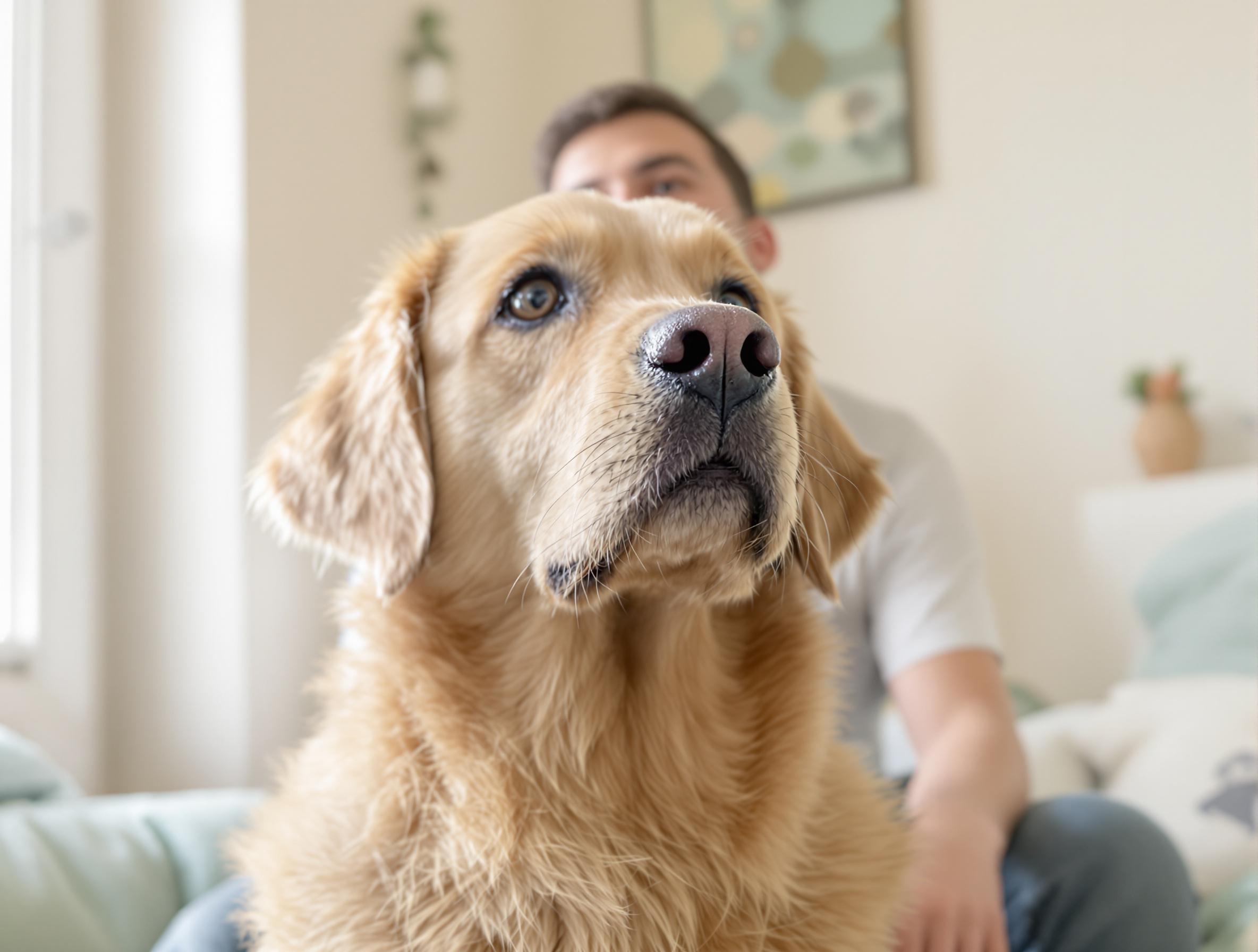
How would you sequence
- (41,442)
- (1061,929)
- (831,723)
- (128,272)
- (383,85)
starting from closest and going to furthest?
(831,723) < (1061,929) < (41,442) < (128,272) < (383,85)

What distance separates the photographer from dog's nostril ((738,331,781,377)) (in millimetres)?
918

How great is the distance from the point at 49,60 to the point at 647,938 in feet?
8.25

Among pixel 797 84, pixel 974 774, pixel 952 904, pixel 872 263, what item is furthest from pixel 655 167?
pixel 797 84

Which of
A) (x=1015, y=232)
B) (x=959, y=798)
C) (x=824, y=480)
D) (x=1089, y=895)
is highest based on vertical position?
(x=1015, y=232)

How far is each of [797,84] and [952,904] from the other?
10.1ft

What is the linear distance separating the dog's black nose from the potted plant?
2.52 metres

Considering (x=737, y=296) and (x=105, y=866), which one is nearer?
(x=737, y=296)

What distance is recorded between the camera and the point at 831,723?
1.15 meters

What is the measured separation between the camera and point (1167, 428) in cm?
304

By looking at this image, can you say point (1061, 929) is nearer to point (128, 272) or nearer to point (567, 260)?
point (567, 260)

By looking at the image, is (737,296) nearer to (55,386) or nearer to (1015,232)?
(55,386)

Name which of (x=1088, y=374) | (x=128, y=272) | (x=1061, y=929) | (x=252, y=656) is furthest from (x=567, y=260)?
(x=1088, y=374)

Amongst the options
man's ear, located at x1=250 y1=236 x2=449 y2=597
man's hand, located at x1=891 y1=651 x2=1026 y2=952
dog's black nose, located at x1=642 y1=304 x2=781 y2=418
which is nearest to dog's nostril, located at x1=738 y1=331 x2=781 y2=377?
dog's black nose, located at x1=642 y1=304 x2=781 y2=418

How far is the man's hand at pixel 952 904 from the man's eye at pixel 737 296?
62 centimetres
